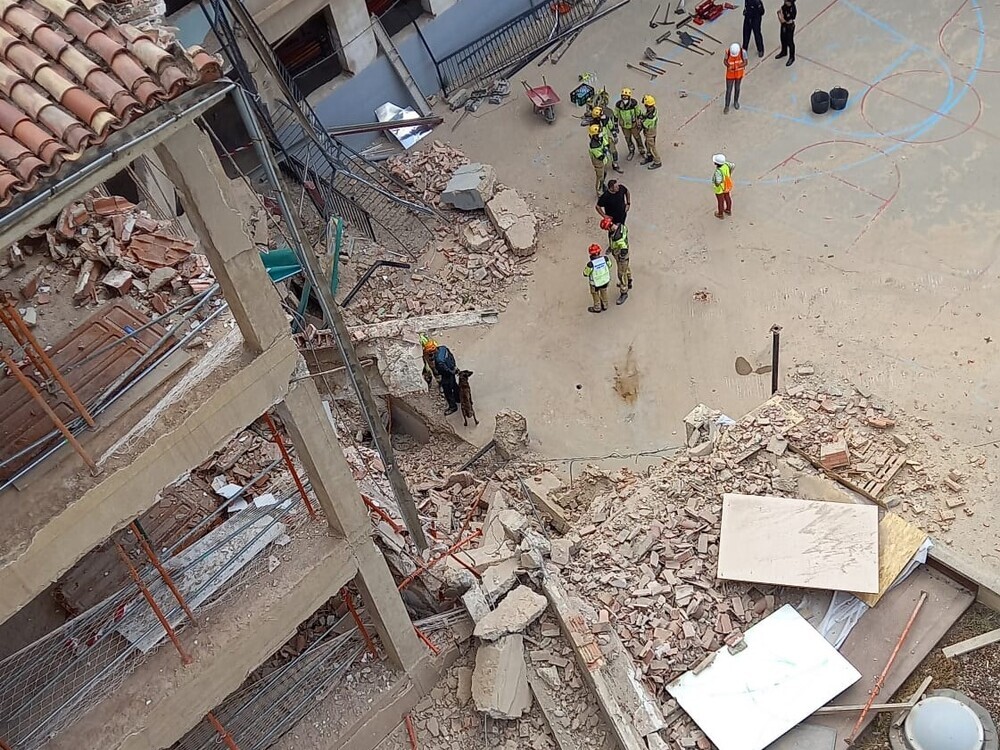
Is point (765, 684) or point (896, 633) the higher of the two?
point (765, 684)

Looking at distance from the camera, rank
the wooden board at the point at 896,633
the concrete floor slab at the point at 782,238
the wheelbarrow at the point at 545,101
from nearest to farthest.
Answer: the wooden board at the point at 896,633, the concrete floor slab at the point at 782,238, the wheelbarrow at the point at 545,101

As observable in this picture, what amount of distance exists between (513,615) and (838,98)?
12.7 m

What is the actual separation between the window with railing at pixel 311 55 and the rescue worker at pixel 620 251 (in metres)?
7.40

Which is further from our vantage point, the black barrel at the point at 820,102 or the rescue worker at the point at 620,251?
the black barrel at the point at 820,102

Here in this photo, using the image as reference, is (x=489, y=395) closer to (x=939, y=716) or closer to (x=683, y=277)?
(x=683, y=277)

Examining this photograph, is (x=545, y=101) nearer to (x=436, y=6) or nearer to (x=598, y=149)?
(x=598, y=149)

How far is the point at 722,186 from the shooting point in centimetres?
1623

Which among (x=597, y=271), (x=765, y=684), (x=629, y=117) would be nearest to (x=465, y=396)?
(x=597, y=271)

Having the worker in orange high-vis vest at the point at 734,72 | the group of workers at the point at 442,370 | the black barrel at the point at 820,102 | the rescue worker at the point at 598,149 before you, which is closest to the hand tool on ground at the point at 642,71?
the worker in orange high-vis vest at the point at 734,72

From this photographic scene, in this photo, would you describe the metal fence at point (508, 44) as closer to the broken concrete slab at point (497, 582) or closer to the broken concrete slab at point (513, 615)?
the broken concrete slab at point (497, 582)

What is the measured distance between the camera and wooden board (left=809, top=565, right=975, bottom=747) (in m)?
10.1

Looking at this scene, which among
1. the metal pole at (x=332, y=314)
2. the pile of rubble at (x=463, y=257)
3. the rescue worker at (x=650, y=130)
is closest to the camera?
the metal pole at (x=332, y=314)

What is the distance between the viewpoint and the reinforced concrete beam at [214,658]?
767cm

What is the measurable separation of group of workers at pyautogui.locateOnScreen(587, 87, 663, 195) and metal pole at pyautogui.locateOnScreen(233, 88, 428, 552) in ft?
28.8
